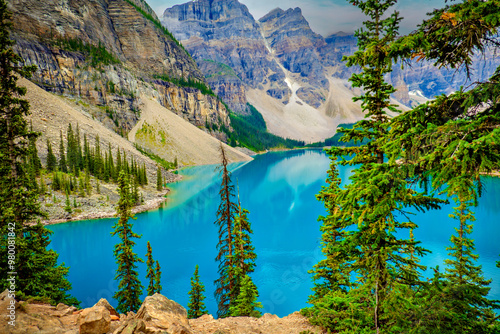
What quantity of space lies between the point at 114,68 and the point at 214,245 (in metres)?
117

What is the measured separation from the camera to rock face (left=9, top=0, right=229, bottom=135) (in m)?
95.9

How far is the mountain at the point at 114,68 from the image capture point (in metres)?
96.1

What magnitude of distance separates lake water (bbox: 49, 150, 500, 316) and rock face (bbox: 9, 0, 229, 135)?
7681 cm

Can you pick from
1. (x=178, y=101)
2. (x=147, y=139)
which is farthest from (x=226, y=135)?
(x=147, y=139)

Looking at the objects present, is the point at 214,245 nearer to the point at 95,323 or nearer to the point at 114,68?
the point at 95,323

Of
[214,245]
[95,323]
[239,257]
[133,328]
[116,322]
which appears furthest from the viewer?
[214,245]

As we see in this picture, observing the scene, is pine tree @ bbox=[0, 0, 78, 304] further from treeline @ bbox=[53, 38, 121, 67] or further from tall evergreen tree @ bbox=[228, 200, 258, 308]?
treeline @ bbox=[53, 38, 121, 67]

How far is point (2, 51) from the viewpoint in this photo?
9867 millimetres

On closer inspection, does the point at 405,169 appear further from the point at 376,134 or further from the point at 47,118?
the point at 47,118

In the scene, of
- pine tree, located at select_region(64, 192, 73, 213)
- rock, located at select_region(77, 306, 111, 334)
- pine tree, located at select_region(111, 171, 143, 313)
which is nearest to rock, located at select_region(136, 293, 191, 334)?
rock, located at select_region(77, 306, 111, 334)

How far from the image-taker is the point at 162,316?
7016mm

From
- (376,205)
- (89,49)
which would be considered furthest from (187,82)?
(376,205)

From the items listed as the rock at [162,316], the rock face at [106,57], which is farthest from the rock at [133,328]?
the rock face at [106,57]

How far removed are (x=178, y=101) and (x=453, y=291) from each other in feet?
506
